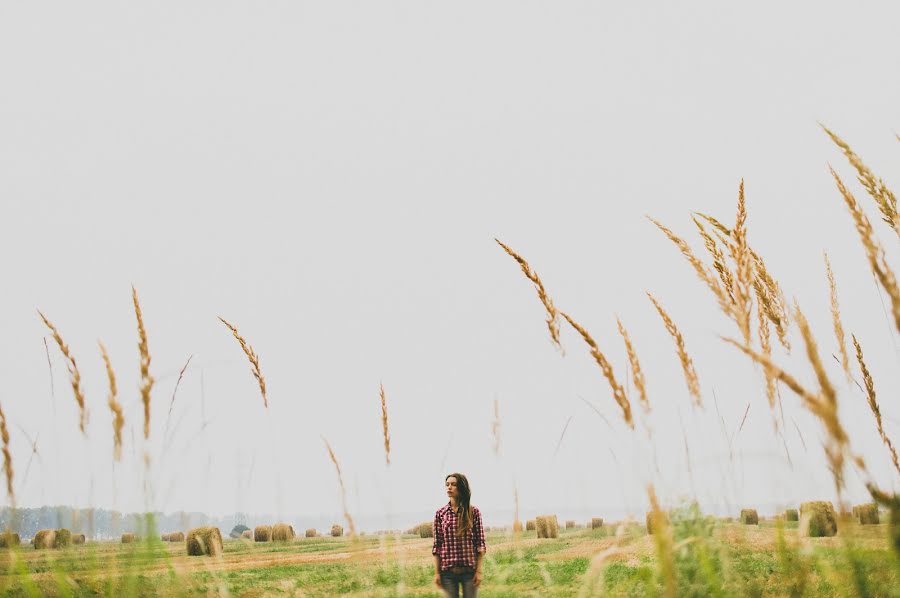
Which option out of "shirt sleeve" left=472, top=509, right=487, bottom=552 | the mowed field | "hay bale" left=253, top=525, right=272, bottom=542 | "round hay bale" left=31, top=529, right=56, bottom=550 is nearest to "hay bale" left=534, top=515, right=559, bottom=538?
"hay bale" left=253, top=525, right=272, bottom=542

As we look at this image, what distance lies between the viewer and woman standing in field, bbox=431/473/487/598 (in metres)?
5.17

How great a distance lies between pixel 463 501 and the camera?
5.43 metres

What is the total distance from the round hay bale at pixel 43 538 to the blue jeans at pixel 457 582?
18259 millimetres

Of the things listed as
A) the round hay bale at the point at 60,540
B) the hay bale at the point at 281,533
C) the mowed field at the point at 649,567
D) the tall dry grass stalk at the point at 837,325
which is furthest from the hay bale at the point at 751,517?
the tall dry grass stalk at the point at 837,325

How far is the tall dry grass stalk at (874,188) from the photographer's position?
1330 mm

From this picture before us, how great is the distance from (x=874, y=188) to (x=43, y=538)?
22984 millimetres

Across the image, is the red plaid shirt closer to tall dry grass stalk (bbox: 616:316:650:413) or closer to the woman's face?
the woman's face

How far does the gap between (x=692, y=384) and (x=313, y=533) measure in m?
27.4

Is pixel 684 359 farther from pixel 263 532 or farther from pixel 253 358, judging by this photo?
pixel 263 532

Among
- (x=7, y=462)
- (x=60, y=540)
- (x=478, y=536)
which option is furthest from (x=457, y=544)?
(x=7, y=462)

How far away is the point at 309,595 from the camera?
26.9 feet

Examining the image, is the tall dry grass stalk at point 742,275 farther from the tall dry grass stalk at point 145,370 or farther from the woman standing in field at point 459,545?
the woman standing in field at point 459,545

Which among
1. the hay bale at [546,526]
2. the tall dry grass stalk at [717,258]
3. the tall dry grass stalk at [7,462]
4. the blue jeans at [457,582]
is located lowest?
the hay bale at [546,526]

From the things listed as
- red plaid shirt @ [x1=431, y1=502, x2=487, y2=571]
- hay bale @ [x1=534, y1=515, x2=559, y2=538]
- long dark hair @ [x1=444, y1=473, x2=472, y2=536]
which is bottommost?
hay bale @ [x1=534, y1=515, x2=559, y2=538]
